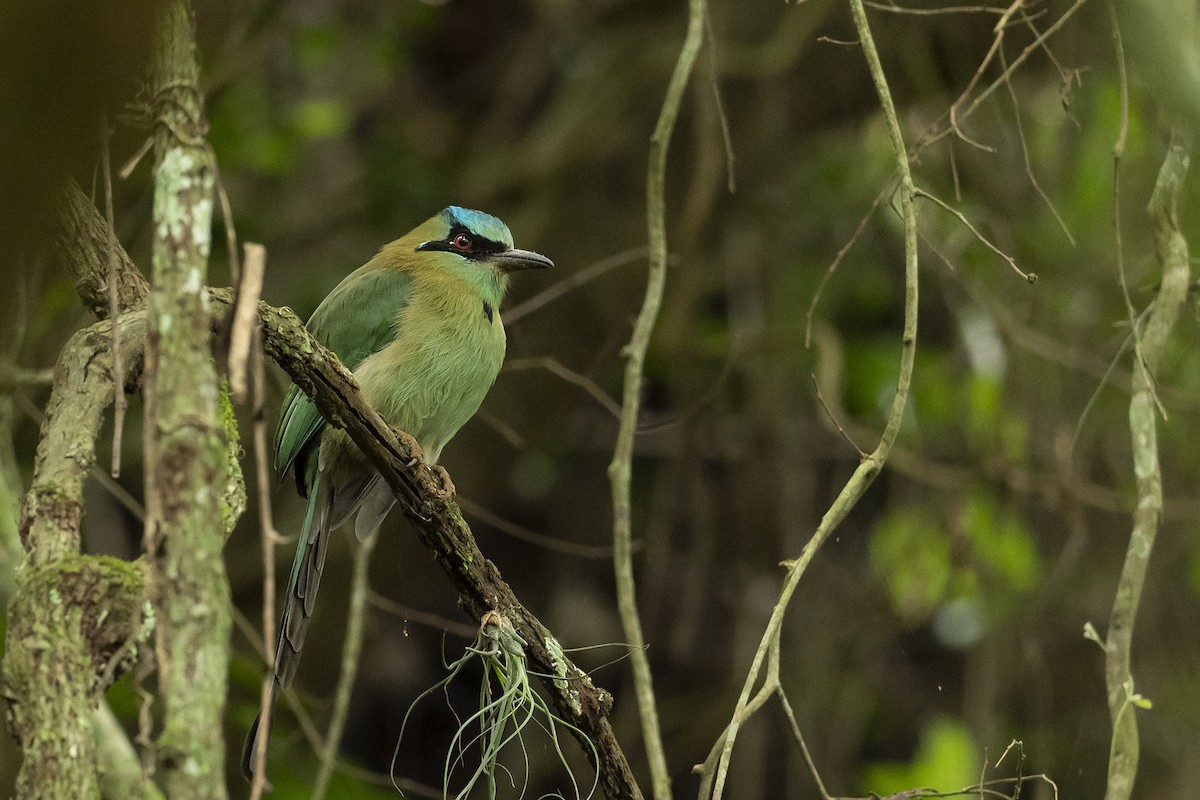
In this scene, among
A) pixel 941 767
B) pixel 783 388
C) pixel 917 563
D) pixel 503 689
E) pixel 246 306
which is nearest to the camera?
pixel 246 306

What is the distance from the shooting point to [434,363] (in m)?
3.71

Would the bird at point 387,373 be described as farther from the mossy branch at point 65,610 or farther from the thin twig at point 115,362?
→ the thin twig at point 115,362

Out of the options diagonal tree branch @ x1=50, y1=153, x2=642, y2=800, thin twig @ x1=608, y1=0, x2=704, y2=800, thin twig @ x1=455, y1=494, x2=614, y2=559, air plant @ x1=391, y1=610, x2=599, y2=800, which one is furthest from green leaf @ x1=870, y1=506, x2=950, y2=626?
air plant @ x1=391, y1=610, x2=599, y2=800

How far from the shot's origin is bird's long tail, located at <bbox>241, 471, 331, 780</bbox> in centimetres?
321

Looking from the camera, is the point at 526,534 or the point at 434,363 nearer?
the point at 434,363

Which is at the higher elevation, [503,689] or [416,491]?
[416,491]

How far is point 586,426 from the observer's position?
20.4 ft

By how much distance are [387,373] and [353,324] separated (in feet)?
0.73

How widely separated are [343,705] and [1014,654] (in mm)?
3116

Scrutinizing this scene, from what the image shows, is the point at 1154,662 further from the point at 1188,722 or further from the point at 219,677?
the point at 219,677

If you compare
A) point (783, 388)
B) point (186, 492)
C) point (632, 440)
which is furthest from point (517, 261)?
point (186, 492)

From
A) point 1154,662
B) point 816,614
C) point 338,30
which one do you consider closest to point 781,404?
point 816,614

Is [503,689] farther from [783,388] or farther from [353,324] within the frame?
[783,388]

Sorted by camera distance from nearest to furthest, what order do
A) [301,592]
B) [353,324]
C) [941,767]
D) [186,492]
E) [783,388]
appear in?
1. [186,492]
2. [301,592]
3. [353,324]
4. [941,767]
5. [783,388]
